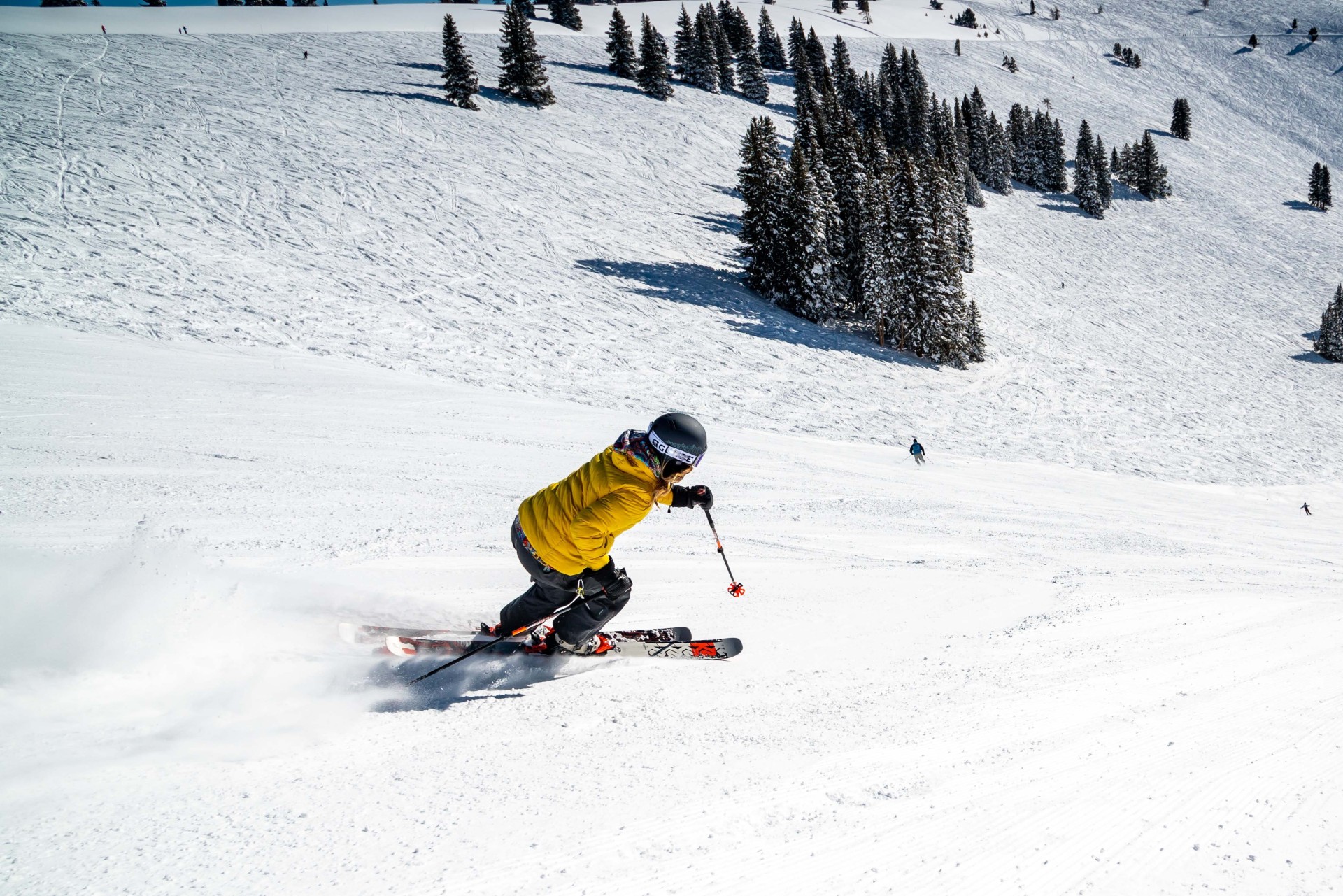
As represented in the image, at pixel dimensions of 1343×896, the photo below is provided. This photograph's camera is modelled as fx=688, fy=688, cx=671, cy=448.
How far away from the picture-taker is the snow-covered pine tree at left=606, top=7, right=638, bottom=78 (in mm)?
73000

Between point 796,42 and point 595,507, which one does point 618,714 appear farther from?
point 796,42

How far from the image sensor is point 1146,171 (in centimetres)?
7888

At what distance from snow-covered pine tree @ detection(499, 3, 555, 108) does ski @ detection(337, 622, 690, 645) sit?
202 feet

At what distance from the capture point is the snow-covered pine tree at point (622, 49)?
73.0m

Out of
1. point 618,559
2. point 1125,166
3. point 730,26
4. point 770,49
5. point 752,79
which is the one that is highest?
point 730,26

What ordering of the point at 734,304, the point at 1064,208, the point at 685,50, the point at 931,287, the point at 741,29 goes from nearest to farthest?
the point at 734,304
the point at 931,287
the point at 1064,208
the point at 685,50
the point at 741,29

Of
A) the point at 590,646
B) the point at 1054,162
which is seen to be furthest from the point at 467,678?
the point at 1054,162

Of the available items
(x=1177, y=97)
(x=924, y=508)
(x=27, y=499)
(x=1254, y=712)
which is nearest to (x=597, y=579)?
(x=1254, y=712)

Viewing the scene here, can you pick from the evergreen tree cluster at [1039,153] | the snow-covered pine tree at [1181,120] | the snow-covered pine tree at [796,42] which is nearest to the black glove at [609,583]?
the evergreen tree cluster at [1039,153]

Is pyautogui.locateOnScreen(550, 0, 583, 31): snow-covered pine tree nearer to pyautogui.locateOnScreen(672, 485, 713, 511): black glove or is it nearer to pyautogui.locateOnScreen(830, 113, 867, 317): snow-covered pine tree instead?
pyautogui.locateOnScreen(830, 113, 867, 317): snow-covered pine tree

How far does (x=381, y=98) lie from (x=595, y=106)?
18.9 m

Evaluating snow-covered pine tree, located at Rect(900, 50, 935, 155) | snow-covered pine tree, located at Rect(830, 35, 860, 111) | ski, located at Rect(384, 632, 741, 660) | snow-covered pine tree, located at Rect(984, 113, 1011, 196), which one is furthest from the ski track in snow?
snow-covered pine tree, located at Rect(830, 35, 860, 111)

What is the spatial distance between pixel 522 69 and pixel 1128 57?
118 meters

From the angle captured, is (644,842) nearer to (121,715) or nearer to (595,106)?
(121,715)
